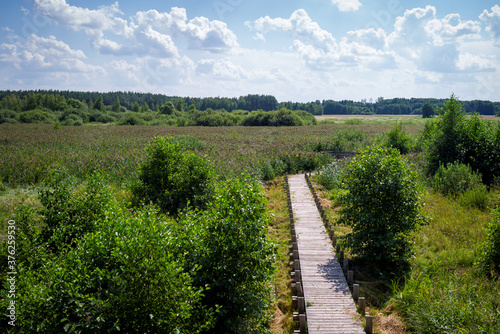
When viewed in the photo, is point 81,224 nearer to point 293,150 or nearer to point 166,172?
point 166,172

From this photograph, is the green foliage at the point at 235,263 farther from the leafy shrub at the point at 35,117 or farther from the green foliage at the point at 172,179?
the leafy shrub at the point at 35,117

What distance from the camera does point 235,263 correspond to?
225 inches

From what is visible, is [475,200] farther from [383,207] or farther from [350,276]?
[350,276]

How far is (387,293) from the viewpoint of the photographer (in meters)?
8.02

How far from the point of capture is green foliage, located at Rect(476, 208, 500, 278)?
8211mm

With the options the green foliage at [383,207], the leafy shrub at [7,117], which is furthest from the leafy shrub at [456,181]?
the leafy shrub at [7,117]

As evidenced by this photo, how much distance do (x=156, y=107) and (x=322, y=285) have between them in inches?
5562

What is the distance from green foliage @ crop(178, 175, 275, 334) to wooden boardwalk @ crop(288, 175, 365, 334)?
160 cm

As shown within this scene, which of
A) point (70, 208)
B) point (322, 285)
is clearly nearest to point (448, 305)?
point (322, 285)

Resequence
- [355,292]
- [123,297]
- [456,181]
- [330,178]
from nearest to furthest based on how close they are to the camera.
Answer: [123,297] → [355,292] → [456,181] → [330,178]

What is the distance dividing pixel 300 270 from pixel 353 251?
1.96 m

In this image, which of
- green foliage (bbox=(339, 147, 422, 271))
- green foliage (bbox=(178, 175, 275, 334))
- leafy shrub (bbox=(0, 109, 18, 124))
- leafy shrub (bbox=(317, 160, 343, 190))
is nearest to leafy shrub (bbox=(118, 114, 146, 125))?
leafy shrub (bbox=(0, 109, 18, 124))

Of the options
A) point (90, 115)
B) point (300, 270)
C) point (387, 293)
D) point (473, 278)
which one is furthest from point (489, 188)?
point (90, 115)

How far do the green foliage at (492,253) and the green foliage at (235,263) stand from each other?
620 centimetres
